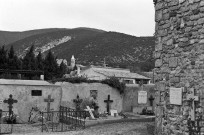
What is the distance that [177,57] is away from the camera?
8.22 m

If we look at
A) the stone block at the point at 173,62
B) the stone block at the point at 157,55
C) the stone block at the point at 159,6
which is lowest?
the stone block at the point at 173,62

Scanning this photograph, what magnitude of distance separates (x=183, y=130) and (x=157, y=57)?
2478mm

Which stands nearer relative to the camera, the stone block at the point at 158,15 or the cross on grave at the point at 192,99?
the cross on grave at the point at 192,99

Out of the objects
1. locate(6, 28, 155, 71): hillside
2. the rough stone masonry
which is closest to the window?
the rough stone masonry

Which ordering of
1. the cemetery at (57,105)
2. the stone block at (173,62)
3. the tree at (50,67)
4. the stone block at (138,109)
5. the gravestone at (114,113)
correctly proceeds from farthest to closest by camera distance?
the tree at (50,67) → the stone block at (138,109) → the gravestone at (114,113) → the cemetery at (57,105) → the stone block at (173,62)

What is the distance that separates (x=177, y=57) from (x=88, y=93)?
8050 mm

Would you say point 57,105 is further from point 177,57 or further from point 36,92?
point 177,57

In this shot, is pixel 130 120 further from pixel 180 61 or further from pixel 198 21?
pixel 198 21

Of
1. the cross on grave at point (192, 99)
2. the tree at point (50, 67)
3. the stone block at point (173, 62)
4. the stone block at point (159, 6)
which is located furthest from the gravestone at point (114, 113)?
the tree at point (50, 67)

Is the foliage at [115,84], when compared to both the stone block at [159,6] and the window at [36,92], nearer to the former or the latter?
the window at [36,92]

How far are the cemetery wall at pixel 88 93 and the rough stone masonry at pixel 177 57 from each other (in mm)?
6812

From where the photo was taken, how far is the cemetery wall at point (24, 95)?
1274 centimetres

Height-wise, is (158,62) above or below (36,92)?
above

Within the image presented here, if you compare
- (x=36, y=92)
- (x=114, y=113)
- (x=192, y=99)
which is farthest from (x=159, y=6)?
(x=114, y=113)
